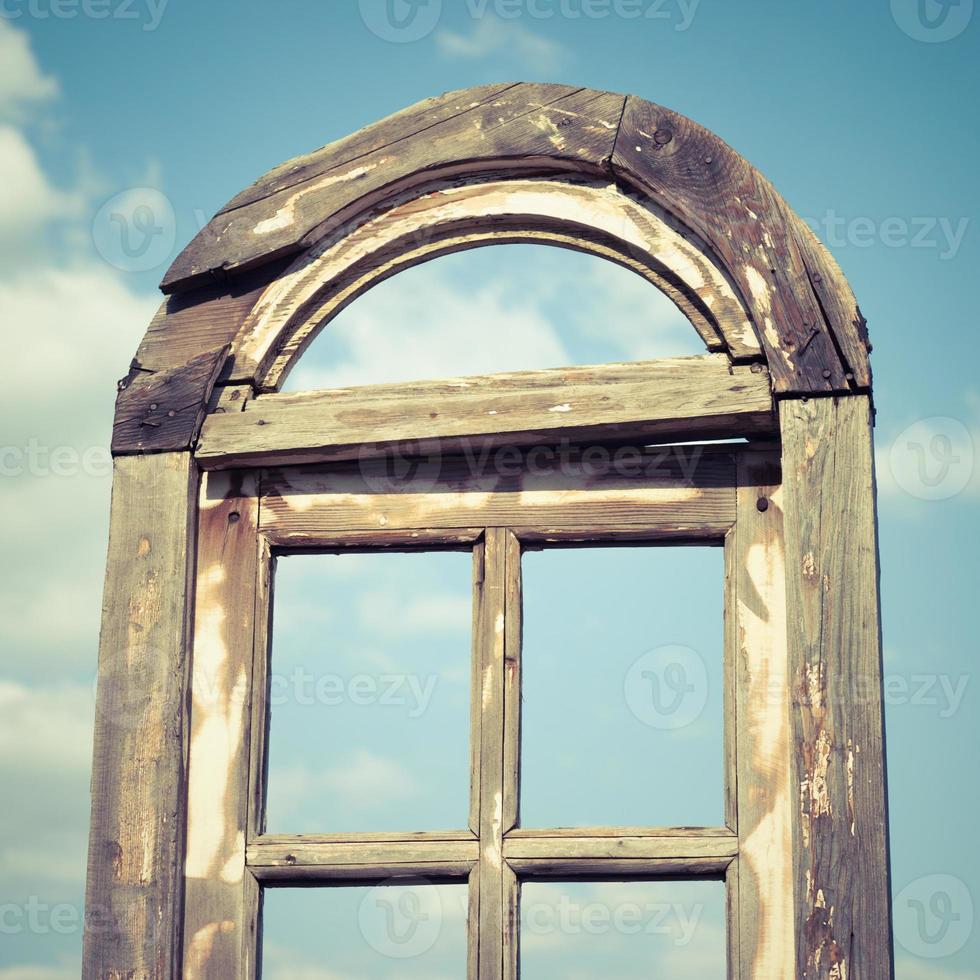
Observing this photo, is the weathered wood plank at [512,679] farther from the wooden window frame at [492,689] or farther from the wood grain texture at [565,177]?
the wood grain texture at [565,177]

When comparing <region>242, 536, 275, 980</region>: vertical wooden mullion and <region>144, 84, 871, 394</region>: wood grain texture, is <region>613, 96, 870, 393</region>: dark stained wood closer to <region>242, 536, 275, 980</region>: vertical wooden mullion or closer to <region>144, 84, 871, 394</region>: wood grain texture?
<region>144, 84, 871, 394</region>: wood grain texture

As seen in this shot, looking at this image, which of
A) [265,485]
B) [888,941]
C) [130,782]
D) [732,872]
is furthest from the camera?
[265,485]

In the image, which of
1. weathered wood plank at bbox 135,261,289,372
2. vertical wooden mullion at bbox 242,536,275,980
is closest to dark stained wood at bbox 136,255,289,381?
weathered wood plank at bbox 135,261,289,372

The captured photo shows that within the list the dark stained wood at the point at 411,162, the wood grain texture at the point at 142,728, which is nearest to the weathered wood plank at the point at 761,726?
the dark stained wood at the point at 411,162

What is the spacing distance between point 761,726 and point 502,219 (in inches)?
47.9

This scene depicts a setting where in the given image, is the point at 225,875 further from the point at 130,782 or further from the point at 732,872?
the point at 732,872

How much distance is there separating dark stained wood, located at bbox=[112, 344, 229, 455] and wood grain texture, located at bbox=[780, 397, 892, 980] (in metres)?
1.22

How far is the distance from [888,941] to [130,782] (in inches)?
58.0

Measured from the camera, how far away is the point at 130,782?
10.3 feet

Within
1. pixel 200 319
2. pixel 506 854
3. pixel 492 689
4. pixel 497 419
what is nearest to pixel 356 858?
pixel 506 854

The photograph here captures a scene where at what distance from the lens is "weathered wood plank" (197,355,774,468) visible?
3.13 meters

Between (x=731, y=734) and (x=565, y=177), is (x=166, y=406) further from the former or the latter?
(x=731, y=734)

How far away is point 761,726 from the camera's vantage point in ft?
9.86

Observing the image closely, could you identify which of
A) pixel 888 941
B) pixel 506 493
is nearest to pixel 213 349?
pixel 506 493
